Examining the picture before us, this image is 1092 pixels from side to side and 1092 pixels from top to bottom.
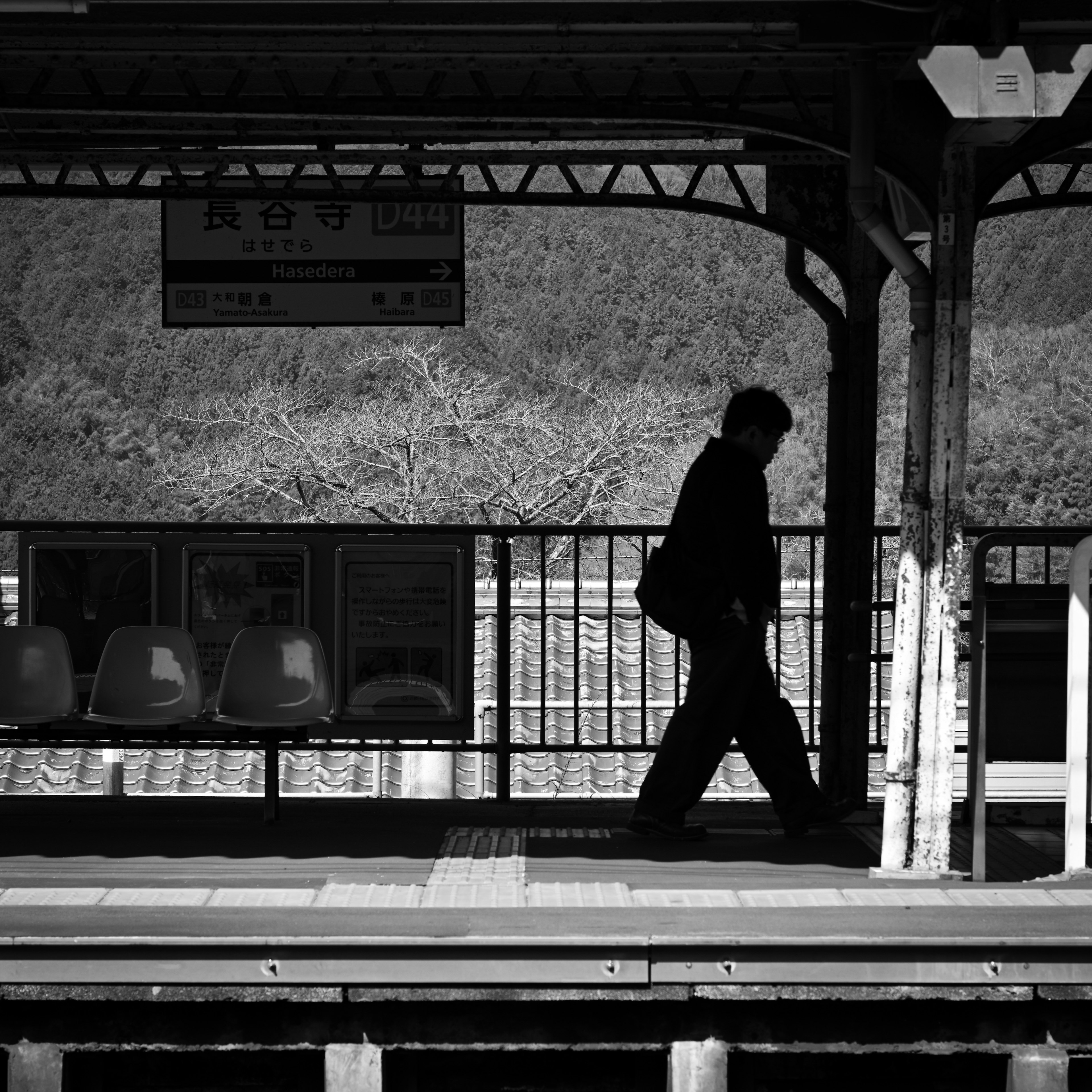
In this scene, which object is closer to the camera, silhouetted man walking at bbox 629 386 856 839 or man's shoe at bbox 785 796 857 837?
silhouetted man walking at bbox 629 386 856 839

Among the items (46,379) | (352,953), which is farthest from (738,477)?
(46,379)

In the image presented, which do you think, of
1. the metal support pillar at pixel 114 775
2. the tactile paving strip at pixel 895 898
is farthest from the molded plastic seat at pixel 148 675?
the metal support pillar at pixel 114 775

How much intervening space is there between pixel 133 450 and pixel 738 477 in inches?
2642

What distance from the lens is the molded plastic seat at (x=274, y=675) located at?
261 inches

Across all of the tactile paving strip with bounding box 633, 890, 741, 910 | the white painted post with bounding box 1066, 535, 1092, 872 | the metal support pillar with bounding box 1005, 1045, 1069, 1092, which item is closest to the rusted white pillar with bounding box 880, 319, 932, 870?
the white painted post with bounding box 1066, 535, 1092, 872

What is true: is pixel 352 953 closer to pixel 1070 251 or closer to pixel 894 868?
pixel 894 868

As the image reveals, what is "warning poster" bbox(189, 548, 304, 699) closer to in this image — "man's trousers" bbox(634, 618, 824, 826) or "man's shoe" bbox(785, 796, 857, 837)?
"man's trousers" bbox(634, 618, 824, 826)

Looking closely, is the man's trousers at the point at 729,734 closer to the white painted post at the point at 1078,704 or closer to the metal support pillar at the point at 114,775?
the white painted post at the point at 1078,704

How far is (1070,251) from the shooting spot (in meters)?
75.2

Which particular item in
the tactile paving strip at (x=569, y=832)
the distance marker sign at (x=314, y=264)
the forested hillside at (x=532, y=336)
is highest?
the forested hillside at (x=532, y=336)

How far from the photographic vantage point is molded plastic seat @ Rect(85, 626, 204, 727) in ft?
21.7

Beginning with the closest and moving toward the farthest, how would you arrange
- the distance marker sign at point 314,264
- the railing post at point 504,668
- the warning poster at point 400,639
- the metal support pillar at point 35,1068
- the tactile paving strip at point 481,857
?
the metal support pillar at point 35,1068
the tactile paving strip at point 481,857
the railing post at point 504,668
the warning poster at point 400,639
the distance marker sign at point 314,264

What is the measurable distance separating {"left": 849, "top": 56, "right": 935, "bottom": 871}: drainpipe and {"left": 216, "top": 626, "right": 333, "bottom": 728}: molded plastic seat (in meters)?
2.68

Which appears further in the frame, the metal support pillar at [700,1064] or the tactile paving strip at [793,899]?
the tactile paving strip at [793,899]
